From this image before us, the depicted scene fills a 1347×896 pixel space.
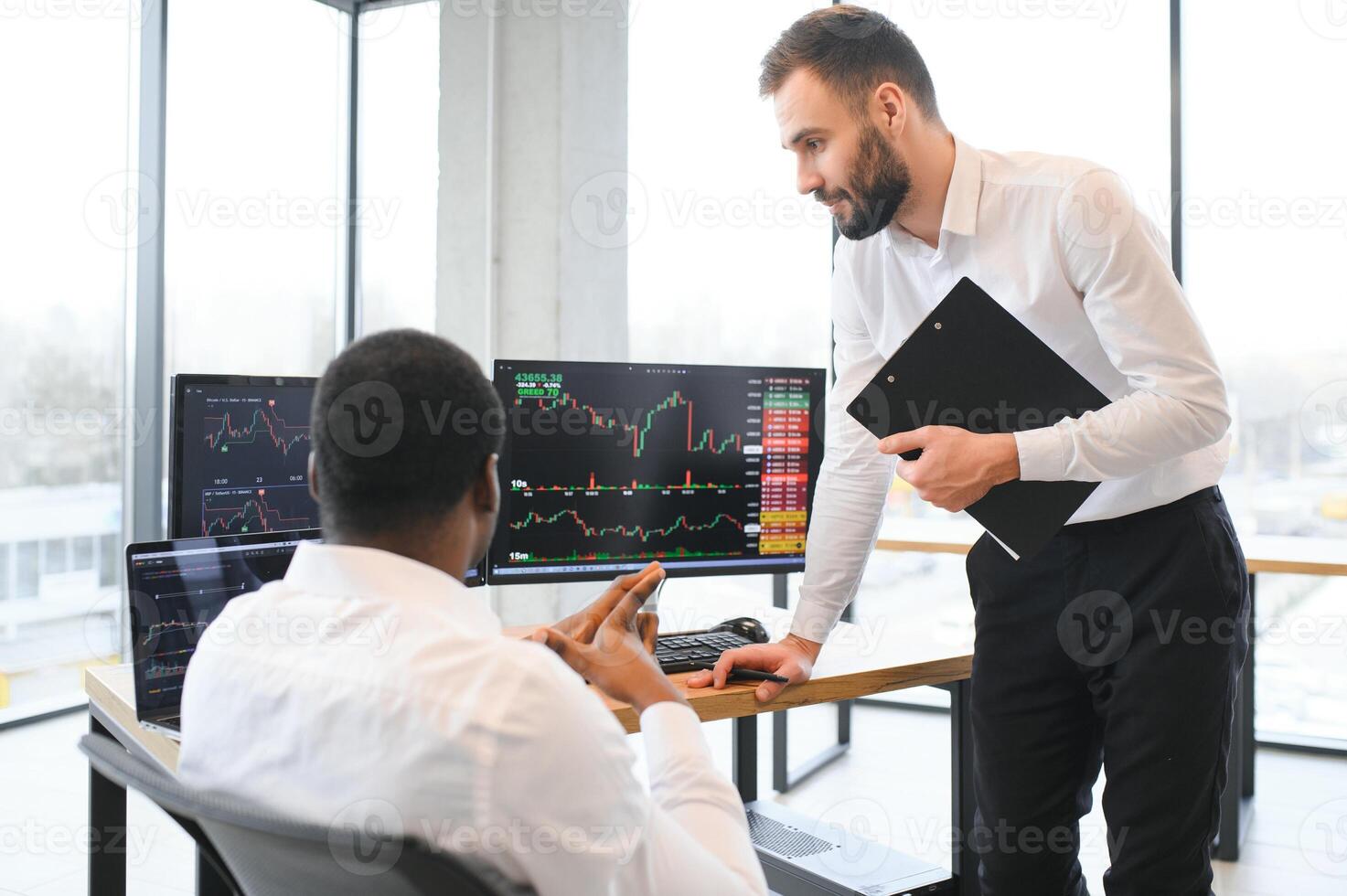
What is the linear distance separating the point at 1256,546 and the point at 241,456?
115 inches

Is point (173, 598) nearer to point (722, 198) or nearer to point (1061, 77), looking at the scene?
point (722, 198)

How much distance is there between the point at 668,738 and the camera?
1.01 m

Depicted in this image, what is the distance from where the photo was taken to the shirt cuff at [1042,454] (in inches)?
53.3

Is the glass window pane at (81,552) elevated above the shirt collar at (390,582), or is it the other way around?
the shirt collar at (390,582)

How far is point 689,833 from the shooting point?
0.94m

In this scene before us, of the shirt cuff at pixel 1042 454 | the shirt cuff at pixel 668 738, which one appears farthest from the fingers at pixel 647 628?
the shirt cuff at pixel 1042 454

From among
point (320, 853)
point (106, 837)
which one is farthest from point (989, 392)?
point (106, 837)

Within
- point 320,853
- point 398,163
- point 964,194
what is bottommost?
point 320,853

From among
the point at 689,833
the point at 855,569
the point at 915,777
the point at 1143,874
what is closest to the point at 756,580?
the point at 915,777

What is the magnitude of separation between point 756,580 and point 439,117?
7.20 feet

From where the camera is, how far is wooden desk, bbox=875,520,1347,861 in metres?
2.80

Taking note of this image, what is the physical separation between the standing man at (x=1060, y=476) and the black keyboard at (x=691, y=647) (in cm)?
9

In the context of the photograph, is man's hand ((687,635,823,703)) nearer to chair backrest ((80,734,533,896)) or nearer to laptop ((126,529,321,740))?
laptop ((126,529,321,740))

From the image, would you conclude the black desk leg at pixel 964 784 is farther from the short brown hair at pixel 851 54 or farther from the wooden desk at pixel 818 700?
the short brown hair at pixel 851 54
